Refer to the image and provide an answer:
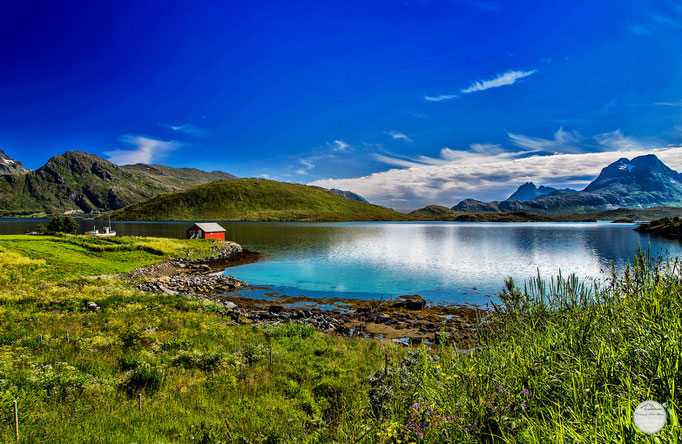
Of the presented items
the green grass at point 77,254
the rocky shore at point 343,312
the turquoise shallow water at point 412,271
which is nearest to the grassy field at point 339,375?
the rocky shore at point 343,312

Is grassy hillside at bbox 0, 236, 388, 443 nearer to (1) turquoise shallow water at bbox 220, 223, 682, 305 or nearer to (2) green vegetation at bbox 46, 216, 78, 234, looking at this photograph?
(1) turquoise shallow water at bbox 220, 223, 682, 305

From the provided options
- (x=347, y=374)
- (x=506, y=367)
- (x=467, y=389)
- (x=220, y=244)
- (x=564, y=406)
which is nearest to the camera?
(x=564, y=406)

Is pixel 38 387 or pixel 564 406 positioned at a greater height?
pixel 564 406

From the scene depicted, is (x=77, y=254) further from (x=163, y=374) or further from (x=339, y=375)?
(x=339, y=375)

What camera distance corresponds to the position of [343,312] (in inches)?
1100

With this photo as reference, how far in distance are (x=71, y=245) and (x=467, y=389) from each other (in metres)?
60.0

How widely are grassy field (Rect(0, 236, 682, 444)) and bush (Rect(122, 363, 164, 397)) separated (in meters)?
0.04

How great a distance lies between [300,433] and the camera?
7375 mm

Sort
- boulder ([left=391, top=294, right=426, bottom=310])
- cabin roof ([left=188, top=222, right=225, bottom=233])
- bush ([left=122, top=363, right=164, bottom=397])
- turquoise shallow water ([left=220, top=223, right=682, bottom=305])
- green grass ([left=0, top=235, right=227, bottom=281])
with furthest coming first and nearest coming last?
cabin roof ([left=188, top=222, right=225, bottom=233]) → turquoise shallow water ([left=220, top=223, right=682, bottom=305]) → green grass ([left=0, top=235, right=227, bottom=281]) → boulder ([left=391, top=294, right=426, bottom=310]) → bush ([left=122, top=363, right=164, bottom=397])

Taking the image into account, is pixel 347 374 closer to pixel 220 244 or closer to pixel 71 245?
pixel 71 245

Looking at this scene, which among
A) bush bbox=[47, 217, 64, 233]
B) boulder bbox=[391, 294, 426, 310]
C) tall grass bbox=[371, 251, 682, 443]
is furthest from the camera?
bush bbox=[47, 217, 64, 233]

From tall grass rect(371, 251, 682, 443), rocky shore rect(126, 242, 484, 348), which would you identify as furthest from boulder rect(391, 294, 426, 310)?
tall grass rect(371, 251, 682, 443)

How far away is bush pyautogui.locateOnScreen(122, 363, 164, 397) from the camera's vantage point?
987 cm

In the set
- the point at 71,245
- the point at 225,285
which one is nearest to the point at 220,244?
the point at 71,245
